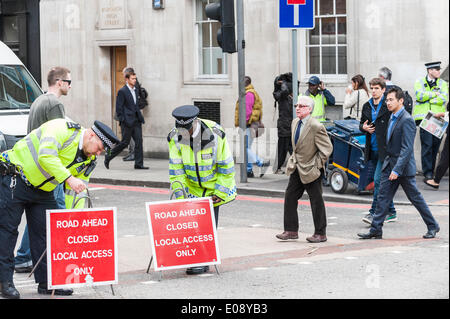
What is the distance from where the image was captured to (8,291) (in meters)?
7.78

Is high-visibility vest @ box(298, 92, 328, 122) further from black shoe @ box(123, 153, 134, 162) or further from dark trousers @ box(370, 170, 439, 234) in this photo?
black shoe @ box(123, 153, 134, 162)

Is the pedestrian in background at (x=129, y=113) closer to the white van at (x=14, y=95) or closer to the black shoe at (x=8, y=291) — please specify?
the white van at (x=14, y=95)

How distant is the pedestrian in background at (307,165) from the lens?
10.5 meters

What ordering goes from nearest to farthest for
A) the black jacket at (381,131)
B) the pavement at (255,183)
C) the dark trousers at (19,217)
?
the dark trousers at (19,217)
the black jacket at (381,131)
the pavement at (255,183)

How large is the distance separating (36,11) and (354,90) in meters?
12.2

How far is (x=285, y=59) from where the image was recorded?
1861cm

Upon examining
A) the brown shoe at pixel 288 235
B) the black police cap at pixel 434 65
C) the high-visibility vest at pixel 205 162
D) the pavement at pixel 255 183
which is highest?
the black police cap at pixel 434 65

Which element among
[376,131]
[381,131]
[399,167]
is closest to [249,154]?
[376,131]

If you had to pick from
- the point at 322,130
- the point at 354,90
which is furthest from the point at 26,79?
the point at 322,130

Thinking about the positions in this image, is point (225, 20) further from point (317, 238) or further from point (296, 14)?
point (317, 238)

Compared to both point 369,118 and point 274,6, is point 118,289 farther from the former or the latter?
point 274,6

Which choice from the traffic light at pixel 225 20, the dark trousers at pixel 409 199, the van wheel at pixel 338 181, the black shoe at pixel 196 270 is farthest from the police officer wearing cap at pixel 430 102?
the black shoe at pixel 196 270

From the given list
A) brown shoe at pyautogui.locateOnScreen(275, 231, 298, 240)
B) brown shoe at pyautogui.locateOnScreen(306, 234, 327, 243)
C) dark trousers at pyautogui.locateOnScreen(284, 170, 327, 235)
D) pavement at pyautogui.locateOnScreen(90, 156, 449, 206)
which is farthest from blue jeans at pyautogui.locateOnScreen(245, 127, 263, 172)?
brown shoe at pyautogui.locateOnScreen(306, 234, 327, 243)

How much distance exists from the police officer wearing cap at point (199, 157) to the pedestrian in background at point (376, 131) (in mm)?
3300
